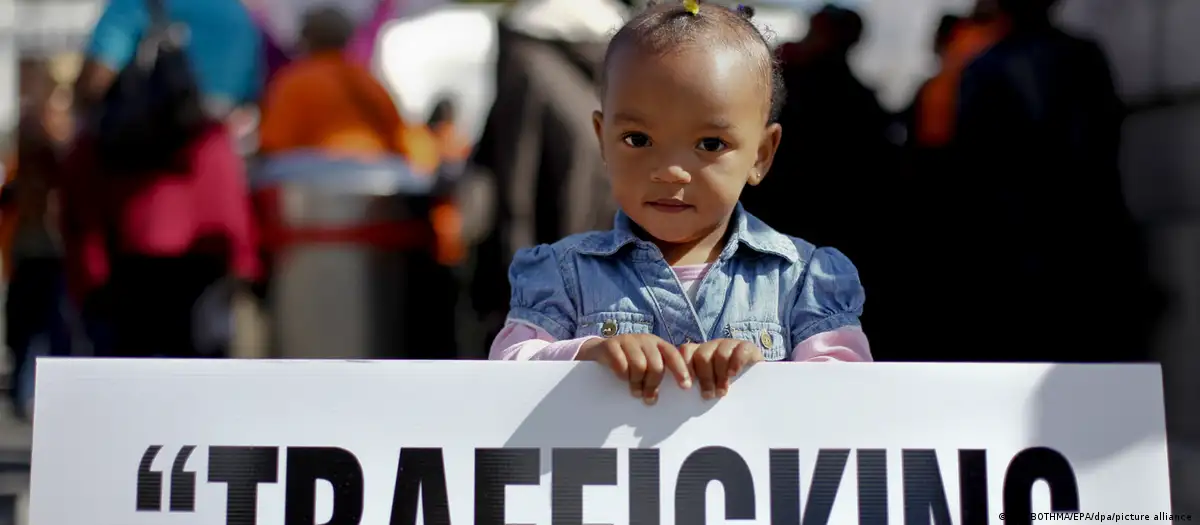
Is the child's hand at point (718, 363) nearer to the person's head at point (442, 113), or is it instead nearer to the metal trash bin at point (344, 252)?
the metal trash bin at point (344, 252)

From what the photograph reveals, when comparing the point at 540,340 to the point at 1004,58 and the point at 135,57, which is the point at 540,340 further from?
the point at 135,57

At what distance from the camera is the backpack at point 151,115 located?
4.41 metres

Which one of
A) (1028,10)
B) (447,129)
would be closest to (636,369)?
(1028,10)

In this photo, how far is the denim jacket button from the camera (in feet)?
6.48

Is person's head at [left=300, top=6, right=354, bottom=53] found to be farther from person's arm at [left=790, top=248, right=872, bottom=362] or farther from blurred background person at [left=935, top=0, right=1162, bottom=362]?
person's arm at [left=790, top=248, right=872, bottom=362]

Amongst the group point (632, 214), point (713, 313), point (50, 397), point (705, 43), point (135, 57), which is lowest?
point (50, 397)

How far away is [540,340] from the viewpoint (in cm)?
195

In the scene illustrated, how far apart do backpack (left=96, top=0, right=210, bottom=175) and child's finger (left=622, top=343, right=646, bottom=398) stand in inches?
126

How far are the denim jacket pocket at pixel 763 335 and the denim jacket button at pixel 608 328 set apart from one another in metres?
0.17

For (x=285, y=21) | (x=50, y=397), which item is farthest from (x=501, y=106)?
(x=285, y=21)

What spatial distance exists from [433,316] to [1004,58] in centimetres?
245

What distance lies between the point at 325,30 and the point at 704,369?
146 inches

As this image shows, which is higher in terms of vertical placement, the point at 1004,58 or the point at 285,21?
the point at 285,21

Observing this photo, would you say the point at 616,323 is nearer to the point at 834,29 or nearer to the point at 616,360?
the point at 616,360
